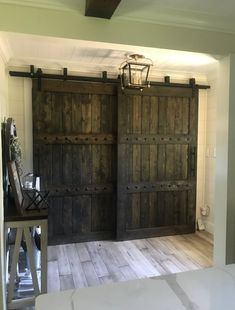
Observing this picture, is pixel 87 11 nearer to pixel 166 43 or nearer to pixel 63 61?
pixel 166 43

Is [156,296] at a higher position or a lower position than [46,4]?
lower

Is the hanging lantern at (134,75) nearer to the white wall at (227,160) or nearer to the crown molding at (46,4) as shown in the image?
the white wall at (227,160)

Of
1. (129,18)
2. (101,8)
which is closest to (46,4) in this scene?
(101,8)

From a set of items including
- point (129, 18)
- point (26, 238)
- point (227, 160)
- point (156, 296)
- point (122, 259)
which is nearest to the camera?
point (156, 296)

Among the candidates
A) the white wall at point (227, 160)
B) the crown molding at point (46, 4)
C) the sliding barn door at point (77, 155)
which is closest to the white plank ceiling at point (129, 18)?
the crown molding at point (46, 4)

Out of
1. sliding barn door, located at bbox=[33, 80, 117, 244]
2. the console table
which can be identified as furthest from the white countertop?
sliding barn door, located at bbox=[33, 80, 117, 244]

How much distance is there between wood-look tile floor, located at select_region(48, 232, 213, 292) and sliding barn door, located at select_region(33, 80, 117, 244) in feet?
0.99

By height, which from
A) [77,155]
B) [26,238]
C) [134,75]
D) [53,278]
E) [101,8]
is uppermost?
[101,8]

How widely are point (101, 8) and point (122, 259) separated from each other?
2.61 meters

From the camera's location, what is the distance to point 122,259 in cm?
315

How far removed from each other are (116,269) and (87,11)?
2488mm

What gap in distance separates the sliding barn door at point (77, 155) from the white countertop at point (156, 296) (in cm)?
275

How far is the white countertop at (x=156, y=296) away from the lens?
2.46 feet

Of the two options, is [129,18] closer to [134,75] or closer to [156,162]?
[134,75]
